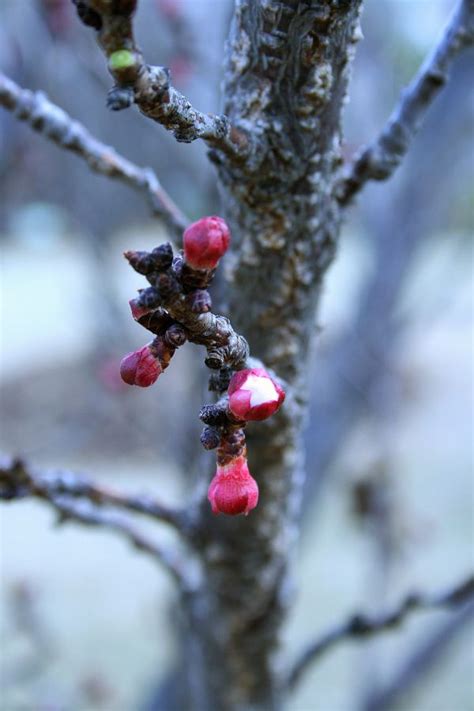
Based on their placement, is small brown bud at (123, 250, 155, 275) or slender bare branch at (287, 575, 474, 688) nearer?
small brown bud at (123, 250, 155, 275)

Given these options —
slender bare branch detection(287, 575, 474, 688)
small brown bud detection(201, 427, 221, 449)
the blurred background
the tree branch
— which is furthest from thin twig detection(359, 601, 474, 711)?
small brown bud detection(201, 427, 221, 449)

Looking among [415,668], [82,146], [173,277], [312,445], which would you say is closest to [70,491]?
[82,146]

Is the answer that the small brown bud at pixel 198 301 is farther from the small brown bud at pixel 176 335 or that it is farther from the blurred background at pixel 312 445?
the blurred background at pixel 312 445

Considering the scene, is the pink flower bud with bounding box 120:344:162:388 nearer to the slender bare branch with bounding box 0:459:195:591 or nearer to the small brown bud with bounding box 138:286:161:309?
the small brown bud with bounding box 138:286:161:309

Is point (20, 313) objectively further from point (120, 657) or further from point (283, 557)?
point (283, 557)

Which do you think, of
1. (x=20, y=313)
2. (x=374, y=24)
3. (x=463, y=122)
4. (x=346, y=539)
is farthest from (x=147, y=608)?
(x=20, y=313)

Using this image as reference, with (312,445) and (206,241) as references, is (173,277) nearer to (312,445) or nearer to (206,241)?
(206,241)

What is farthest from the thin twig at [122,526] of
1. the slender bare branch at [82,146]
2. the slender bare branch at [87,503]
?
the slender bare branch at [82,146]
